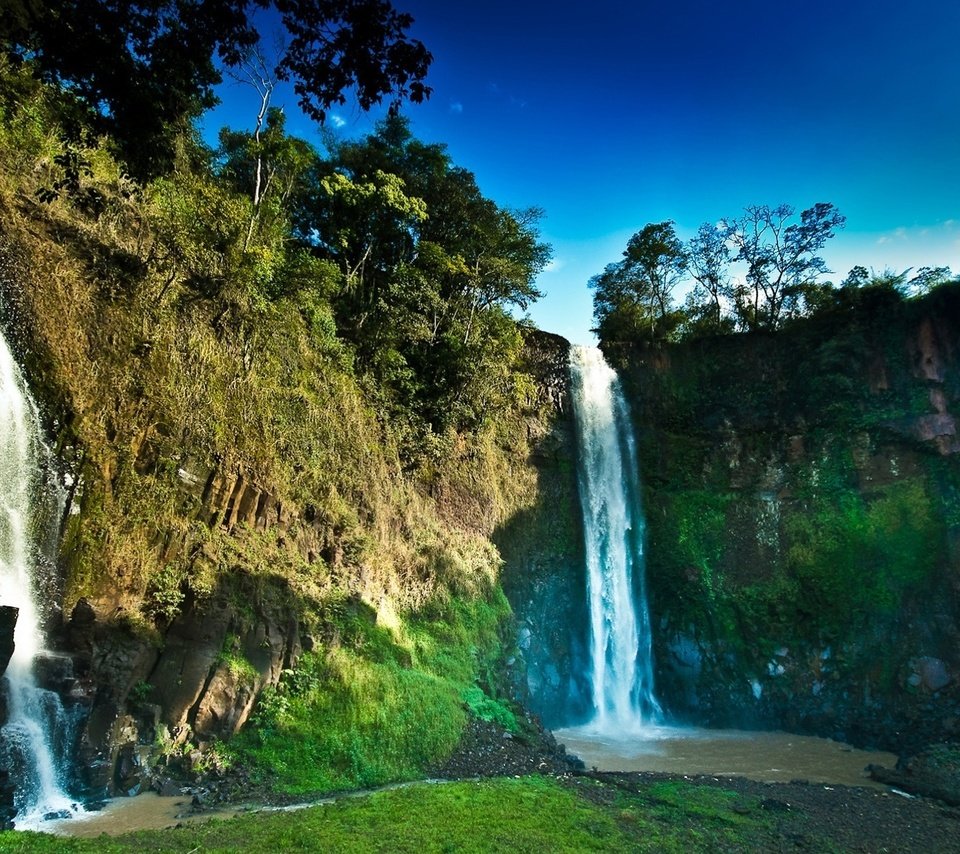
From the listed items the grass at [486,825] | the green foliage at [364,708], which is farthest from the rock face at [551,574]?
the grass at [486,825]

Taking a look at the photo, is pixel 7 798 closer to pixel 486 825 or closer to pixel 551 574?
pixel 486 825

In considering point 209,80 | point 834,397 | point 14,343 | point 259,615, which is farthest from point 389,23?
point 834,397

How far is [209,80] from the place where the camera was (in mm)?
6320

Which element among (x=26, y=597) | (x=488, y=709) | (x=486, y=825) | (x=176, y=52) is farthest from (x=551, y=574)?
(x=176, y=52)

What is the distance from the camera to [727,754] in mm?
14445

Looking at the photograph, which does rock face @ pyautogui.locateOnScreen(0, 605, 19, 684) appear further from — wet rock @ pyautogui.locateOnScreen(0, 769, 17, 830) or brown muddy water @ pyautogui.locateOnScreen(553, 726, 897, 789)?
brown muddy water @ pyautogui.locateOnScreen(553, 726, 897, 789)

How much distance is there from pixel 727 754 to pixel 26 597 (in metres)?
14.6

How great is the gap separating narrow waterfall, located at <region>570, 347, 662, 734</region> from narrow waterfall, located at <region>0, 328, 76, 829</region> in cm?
1361

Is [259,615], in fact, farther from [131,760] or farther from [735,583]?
[735,583]

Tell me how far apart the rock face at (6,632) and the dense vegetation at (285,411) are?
1.64 meters

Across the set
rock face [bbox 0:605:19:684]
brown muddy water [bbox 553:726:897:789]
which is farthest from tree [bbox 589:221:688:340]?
rock face [bbox 0:605:19:684]

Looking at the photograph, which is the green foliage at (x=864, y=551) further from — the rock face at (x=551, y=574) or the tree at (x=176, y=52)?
the tree at (x=176, y=52)

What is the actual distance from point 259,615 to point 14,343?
5834mm

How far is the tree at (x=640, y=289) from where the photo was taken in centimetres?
2780
